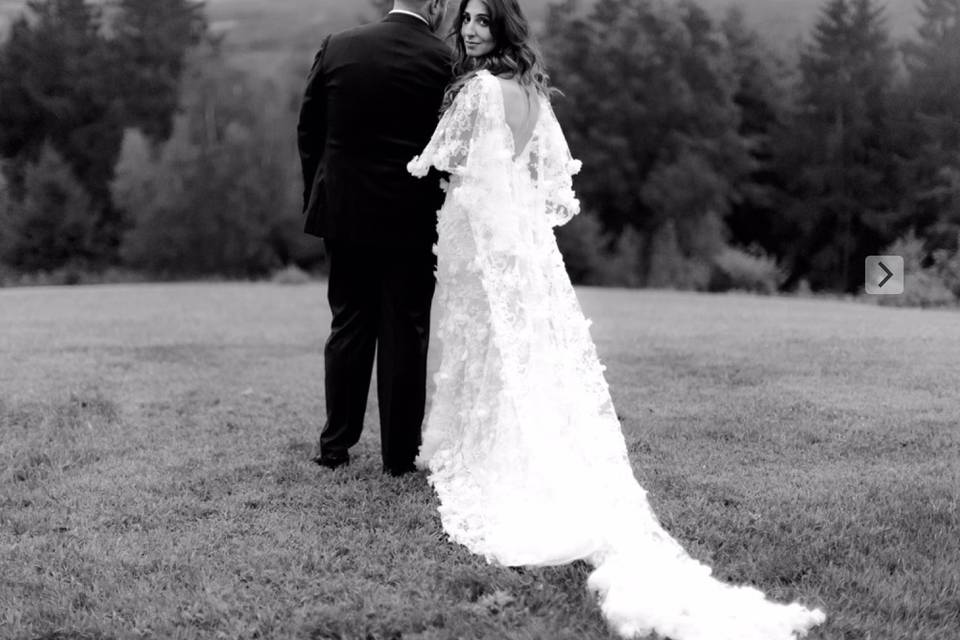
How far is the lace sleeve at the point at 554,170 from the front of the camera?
4.35 m

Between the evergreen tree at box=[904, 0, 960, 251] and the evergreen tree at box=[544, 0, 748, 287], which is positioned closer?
the evergreen tree at box=[904, 0, 960, 251]

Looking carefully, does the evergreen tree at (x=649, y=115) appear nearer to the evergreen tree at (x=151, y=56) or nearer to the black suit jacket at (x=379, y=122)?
the evergreen tree at (x=151, y=56)

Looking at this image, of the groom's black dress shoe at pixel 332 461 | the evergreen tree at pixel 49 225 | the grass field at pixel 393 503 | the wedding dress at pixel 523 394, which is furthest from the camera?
the evergreen tree at pixel 49 225

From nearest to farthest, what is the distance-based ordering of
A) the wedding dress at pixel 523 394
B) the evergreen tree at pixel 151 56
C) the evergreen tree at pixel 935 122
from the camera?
the wedding dress at pixel 523 394 < the evergreen tree at pixel 935 122 < the evergreen tree at pixel 151 56

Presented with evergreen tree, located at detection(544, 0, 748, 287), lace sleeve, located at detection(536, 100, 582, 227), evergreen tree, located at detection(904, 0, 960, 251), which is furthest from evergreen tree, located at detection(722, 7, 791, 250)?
lace sleeve, located at detection(536, 100, 582, 227)

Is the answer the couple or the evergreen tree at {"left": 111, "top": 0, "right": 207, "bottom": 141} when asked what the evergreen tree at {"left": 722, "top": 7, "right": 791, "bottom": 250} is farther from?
the couple

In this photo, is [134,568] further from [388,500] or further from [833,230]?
[833,230]

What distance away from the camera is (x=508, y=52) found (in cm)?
422

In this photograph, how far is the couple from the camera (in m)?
3.76

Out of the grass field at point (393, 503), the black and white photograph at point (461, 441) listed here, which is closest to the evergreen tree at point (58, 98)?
the black and white photograph at point (461, 441)

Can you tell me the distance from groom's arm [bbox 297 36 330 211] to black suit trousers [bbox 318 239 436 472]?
42 cm

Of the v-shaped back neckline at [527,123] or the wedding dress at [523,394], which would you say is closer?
the wedding dress at [523,394]

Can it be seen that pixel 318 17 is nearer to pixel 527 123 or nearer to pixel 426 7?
pixel 426 7


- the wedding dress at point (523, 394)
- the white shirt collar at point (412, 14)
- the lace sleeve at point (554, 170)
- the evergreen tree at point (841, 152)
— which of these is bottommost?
the wedding dress at point (523, 394)
